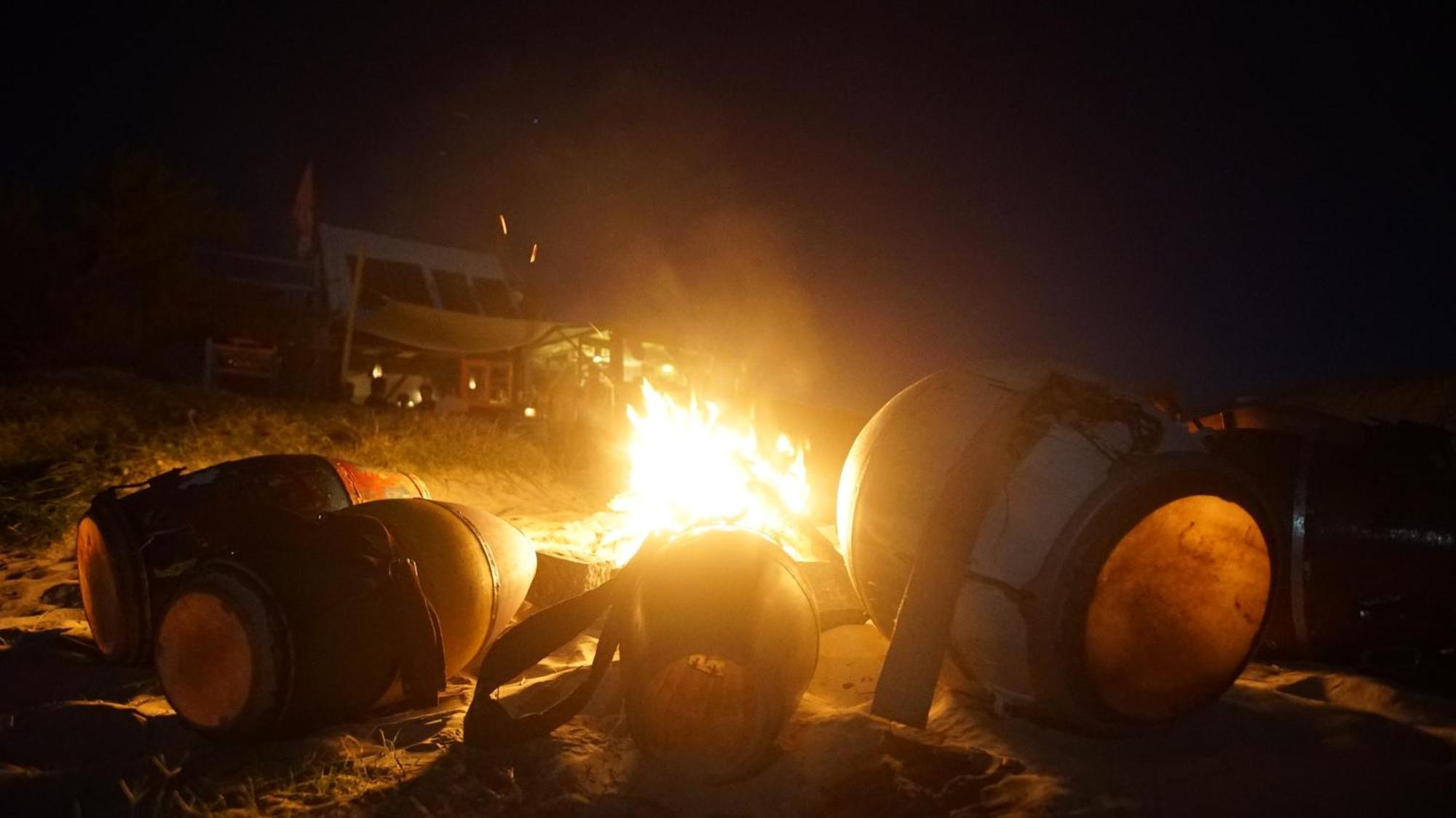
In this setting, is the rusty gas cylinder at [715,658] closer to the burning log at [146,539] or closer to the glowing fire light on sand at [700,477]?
the burning log at [146,539]

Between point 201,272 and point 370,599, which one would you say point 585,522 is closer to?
point 370,599

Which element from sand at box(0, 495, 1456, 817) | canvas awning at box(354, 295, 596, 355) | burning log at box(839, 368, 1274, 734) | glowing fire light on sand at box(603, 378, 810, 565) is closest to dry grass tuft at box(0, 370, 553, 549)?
glowing fire light on sand at box(603, 378, 810, 565)

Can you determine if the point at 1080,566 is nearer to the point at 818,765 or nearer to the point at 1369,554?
the point at 818,765

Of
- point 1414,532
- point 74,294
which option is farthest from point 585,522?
point 74,294

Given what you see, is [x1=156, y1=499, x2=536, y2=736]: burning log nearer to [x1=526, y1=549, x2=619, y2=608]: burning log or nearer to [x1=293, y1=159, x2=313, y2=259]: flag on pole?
[x1=526, y1=549, x2=619, y2=608]: burning log

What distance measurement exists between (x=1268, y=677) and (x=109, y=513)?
6.36 meters

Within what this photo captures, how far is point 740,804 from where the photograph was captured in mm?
2887

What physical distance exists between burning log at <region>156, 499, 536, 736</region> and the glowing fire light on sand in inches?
100

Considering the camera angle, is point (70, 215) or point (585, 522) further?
point (70, 215)

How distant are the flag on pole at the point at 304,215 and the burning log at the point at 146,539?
2222 cm

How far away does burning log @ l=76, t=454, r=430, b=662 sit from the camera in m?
3.89

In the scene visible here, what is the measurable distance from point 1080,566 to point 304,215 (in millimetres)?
27981

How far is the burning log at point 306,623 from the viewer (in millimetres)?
3100

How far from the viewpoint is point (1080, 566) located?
271 centimetres
